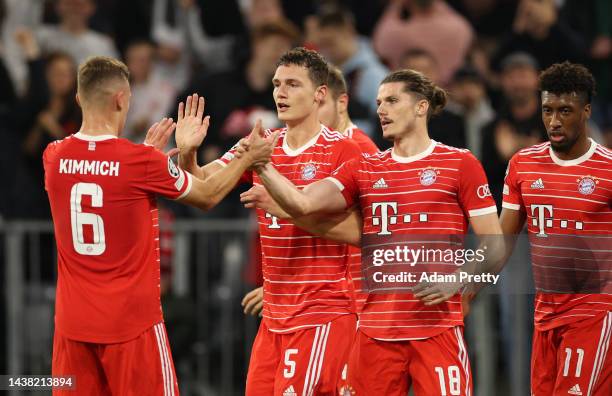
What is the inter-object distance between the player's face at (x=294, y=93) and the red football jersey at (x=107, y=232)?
965 mm

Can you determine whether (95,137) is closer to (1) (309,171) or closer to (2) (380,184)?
(1) (309,171)

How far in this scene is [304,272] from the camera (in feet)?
24.9

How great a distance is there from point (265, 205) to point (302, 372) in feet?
3.54

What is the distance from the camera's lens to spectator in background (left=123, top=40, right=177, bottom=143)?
13.4 m

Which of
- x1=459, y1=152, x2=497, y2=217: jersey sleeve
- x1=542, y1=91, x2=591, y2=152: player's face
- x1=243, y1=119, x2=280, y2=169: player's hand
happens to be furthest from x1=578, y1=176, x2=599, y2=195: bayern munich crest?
x1=243, y1=119, x2=280, y2=169: player's hand

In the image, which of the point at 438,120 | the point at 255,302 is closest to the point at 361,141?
the point at 255,302

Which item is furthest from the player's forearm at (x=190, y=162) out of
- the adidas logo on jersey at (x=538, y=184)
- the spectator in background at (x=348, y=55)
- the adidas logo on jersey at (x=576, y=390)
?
the spectator in background at (x=348, y=55)

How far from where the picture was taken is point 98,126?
23.7 feet

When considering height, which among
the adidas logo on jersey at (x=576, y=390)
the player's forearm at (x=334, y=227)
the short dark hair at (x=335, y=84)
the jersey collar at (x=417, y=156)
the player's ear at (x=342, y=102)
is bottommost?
the adidas logo on jersey at (x=576, y=390)

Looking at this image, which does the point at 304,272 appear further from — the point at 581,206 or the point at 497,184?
the point at 497,184

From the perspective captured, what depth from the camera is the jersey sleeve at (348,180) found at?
751cm

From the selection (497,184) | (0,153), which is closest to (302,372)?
(497,184)

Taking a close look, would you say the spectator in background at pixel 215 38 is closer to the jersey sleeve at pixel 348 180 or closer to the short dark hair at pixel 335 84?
the short dark hair at pixel 335 84

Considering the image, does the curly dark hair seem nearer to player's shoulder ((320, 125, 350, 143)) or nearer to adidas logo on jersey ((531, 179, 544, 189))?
adidas logo on jersey ((531, 179, 544, 189))
